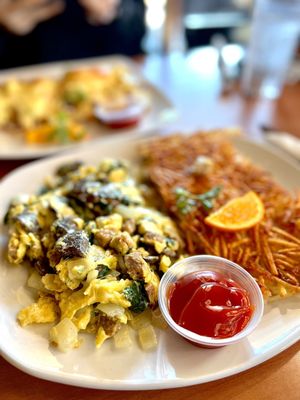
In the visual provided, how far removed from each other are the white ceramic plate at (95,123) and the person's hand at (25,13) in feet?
1.77

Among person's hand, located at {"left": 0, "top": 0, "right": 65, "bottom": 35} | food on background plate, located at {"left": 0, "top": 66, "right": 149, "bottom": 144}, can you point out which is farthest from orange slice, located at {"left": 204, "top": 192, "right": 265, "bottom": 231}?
person's hand, located at {"left": 0, "top": 0, "right": 65, "bottom": 35}

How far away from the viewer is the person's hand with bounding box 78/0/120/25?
389cm

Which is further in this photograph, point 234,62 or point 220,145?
point 234,62

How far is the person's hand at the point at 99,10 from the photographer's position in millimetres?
3895

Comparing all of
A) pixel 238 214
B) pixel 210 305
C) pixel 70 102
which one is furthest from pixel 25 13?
pixel 210 305

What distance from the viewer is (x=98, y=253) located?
166 cm

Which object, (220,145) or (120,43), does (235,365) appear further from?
(120,43)

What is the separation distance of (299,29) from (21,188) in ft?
8.14

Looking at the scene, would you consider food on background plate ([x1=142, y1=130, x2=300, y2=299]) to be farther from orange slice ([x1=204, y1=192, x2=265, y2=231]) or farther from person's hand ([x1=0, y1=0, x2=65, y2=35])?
person's hand ([x1=0, y1=0, x2=65, y2=35])

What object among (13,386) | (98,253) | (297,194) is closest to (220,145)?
(297,194)

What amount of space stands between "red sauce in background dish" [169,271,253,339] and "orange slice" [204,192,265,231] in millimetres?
336

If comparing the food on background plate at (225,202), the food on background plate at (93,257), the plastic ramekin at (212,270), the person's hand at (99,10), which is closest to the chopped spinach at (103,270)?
the food on background plate at (93,257)

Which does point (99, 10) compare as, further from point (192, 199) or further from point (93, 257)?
point (93, 257)

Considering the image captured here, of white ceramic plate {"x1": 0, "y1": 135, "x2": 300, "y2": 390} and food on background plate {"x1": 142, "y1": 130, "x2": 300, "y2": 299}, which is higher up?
food on background plate {"x1": 142, "y1": 130, "x2": 300, "y2": 299}
